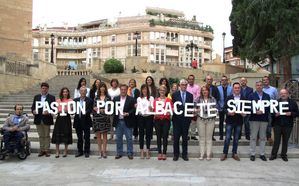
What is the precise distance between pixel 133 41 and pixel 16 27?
5201 centimetres

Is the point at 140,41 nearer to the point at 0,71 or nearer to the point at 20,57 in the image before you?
the point at 20,57

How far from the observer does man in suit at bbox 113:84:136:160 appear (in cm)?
1126

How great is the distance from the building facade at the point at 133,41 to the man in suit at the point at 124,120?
223 feet

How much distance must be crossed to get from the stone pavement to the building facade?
226 feet

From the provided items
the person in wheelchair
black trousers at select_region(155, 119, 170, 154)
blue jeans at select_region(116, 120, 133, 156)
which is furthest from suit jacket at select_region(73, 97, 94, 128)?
black trousers at select_region(155, 119, 170, 154)

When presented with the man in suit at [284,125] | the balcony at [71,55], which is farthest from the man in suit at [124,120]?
the balcony at [71,55]

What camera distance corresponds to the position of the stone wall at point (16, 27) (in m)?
30.7

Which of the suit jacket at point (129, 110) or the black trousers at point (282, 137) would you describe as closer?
the black trousers at point (282, 137)

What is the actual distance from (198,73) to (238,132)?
3438 cm

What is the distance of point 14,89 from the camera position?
24.5 m

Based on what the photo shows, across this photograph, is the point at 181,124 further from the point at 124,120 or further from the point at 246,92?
the point at 246,92

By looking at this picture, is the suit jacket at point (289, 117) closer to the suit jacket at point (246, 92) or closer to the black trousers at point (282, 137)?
the black trousers at point (282, 137)

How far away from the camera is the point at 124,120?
11.3 m

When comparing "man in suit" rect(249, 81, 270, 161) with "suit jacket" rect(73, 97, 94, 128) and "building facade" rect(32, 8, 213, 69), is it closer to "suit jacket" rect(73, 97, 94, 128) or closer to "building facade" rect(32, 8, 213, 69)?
"suit jacket" rect(73, 97, 94, 128)
